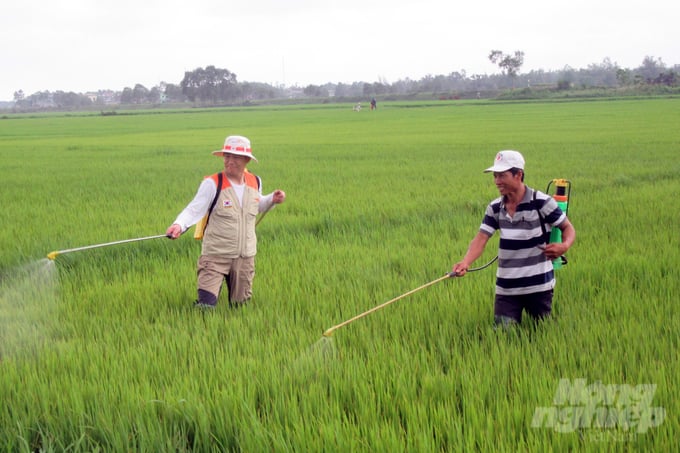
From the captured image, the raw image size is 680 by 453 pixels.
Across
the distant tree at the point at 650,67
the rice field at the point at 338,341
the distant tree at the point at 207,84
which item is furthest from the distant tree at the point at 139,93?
the rice field at the point at 338,341

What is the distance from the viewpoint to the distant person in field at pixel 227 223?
13.3 feet

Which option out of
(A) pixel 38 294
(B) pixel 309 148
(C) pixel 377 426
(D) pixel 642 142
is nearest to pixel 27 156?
(B) pixel 309 148

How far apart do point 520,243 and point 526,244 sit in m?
0.03

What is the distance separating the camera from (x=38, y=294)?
465cm

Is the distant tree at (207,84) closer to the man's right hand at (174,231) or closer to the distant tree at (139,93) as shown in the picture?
the distant tree at (139,93)

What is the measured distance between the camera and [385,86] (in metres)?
110

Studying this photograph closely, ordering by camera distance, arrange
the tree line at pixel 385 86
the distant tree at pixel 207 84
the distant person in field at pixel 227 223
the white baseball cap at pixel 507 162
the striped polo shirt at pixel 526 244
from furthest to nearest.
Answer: the distant tree at pixel 207 84, the tree line at pixel 385 86, the distant person in field at pixel 227 223, the striped polo shirt at pixel 526 244, the white baseball cap at pixel 507 162

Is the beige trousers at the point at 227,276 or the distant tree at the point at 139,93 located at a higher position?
the distant tree at the point at 139,93

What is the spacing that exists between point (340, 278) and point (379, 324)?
1261mm

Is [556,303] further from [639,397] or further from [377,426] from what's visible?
[377,426]

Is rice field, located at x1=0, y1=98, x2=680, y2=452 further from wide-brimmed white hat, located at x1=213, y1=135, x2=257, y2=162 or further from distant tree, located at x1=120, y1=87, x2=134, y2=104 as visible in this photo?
distant tree, located at x1=120, y1=87, x2=134, y2=104

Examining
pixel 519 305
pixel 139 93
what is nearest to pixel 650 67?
pixel 139 93

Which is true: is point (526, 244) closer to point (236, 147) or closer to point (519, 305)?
point (519, 305)

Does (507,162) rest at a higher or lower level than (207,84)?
lower
